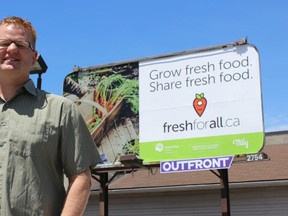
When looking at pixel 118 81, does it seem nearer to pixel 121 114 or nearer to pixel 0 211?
pixel 121 114

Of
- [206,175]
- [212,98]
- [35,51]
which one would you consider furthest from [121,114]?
[35,51]

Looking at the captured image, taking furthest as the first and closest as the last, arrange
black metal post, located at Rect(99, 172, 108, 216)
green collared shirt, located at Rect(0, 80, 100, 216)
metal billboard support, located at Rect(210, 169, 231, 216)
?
black metal post, located at Rect(99, 172, 108, 216)
metal billboard support, located at Rect(210, 169, 231, 216)
green collared shirt, located at Rect(0, 80, 100, 216)

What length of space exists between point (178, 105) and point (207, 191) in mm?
5600

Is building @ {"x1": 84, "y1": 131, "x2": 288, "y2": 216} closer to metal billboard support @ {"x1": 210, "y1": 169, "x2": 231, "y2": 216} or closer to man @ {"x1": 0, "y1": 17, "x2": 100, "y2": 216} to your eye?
metal billboard support @ {"x1": 210, "y1": 169, "x2": 231, "y2": 216}

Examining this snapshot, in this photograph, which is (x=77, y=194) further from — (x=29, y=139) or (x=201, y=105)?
(x=201, y=105)

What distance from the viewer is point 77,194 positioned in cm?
237

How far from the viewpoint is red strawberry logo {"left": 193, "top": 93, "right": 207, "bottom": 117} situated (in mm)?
12438

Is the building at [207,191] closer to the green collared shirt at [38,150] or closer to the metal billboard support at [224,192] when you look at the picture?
the metal billboard support at [224,192]

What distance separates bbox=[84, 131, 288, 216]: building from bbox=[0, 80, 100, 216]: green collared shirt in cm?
1348

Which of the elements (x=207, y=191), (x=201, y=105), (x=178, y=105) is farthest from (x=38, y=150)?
(x=207, y=191)

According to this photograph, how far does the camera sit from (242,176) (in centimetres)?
1675

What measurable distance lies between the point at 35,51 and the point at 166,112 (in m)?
10.4

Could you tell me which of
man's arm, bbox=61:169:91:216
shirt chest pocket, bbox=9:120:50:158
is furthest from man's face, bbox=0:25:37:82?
man's arm, bbox=61:169:91:216

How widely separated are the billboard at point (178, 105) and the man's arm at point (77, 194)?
31.3 feet
